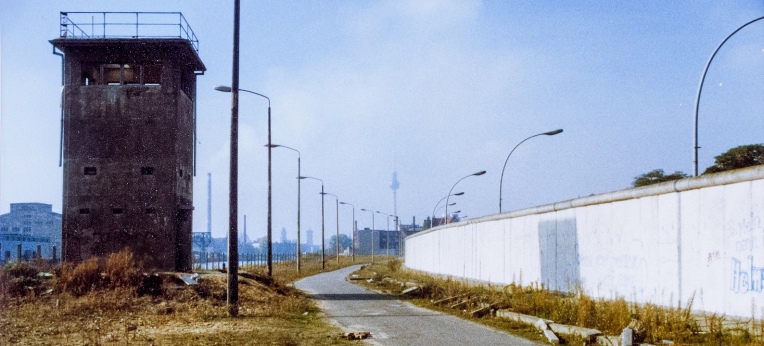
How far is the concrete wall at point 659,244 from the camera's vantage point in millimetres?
11812

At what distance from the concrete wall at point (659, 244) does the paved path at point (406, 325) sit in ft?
11.7

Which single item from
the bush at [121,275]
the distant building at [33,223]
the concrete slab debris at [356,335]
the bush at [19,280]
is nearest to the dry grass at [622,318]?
the concrete slab debris at [356,335]

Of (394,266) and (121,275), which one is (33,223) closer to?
(394,266)

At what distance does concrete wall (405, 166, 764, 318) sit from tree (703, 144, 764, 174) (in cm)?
3760

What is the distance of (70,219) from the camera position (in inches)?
1210

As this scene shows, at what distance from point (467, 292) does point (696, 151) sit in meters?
7.58

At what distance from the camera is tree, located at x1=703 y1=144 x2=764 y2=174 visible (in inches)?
2104

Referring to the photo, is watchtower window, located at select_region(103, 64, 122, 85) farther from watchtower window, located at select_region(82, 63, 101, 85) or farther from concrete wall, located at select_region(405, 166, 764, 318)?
concrete wall, located at select_region(405, 166, 764, 318)

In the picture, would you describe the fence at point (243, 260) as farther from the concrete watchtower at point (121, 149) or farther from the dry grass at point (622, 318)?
the dry grass at point (622, 318)

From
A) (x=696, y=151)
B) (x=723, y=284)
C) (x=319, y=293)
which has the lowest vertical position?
(x=319, y=293)

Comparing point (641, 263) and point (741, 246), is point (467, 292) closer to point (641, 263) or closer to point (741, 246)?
point (641, 263)

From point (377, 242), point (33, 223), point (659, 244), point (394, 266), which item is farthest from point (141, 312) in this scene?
point (377, 242)

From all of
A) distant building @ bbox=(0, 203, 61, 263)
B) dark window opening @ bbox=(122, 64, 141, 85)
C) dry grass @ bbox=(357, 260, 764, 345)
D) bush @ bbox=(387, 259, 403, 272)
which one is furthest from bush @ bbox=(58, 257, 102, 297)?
distant building @ bbox=(0, 203, 61, 263)

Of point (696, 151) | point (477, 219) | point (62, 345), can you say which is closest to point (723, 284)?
point (696, 151)
